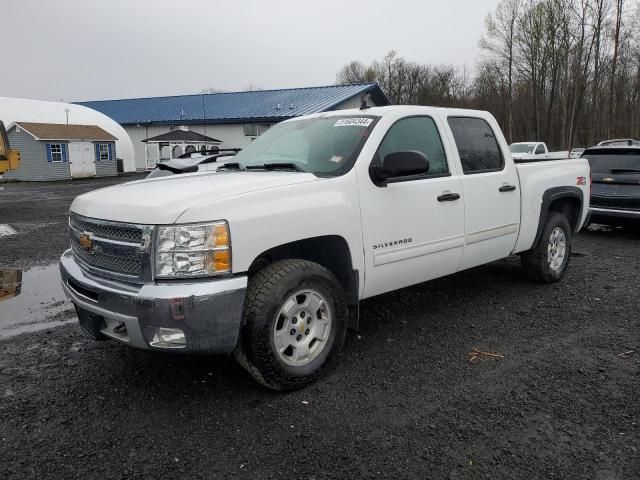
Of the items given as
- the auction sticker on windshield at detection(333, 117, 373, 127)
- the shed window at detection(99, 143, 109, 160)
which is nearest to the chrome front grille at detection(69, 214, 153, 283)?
the auction sticker on windshield at detection(333, 117, 373, 127)

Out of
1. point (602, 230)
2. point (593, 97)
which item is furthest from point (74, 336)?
point (593, 97)

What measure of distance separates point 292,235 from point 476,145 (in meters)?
2.47

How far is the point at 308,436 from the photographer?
118 inches

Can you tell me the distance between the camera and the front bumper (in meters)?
2.94

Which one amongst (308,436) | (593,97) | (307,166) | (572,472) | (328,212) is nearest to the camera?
(572,472)

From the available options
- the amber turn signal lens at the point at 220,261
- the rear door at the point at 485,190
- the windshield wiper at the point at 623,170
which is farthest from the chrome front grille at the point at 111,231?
the windshield wiper at the point at 623,170

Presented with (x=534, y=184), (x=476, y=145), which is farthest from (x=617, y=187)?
(x=476, y=145)

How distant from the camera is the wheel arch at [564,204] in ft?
18.5

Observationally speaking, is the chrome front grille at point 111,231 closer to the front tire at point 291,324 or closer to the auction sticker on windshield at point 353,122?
the front tire at point 291,324

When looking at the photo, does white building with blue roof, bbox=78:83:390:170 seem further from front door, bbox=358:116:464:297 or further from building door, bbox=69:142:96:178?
front door, bbox=358:116:464:297

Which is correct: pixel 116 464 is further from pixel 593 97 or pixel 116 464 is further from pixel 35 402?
pixel 593 97

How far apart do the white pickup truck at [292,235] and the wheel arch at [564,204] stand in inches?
28.0

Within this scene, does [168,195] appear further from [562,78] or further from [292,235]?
[562,78]

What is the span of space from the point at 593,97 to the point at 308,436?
4594cm
